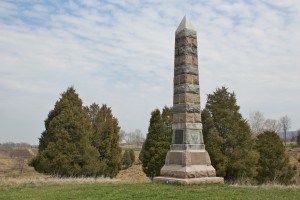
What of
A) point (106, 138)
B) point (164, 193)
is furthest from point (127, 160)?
point (164, 193)

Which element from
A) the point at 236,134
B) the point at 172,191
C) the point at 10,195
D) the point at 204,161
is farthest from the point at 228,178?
the point at 10,195

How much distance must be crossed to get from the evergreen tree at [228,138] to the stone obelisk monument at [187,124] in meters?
6.49

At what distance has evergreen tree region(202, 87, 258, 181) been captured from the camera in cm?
1884

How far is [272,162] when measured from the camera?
2220 cm

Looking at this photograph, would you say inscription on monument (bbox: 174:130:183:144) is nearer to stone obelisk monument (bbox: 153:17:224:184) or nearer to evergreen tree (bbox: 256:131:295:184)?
stone obelisk monument (bbox: 153:17:224:184)

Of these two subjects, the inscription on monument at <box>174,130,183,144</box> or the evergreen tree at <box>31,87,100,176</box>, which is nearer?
the inscription on monument at <box>174,130,183,144</box>

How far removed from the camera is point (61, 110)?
21.5 meters

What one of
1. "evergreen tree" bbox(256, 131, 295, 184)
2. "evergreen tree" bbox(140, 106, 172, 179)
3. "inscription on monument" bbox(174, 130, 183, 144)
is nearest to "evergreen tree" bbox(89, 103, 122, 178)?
"evergreen tree" bbox(140, 106, 172, 179)

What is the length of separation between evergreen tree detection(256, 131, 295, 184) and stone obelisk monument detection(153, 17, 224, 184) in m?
10.9

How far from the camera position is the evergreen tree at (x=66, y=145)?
1958 centimetres

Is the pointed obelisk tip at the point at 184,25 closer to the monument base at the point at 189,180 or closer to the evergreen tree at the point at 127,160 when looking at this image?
the monument base at the point at 189,180

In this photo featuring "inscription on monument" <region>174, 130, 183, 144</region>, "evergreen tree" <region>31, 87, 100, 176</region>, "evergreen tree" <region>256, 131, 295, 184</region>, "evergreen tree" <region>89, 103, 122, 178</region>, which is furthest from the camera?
"evergreen tree" <region>89, 103, 122, 178</region>

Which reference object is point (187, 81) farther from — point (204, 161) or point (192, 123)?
point (204, 161)

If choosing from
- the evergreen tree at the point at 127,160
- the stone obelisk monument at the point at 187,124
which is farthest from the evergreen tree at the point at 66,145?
the evergreen tree at the point at 127,160
